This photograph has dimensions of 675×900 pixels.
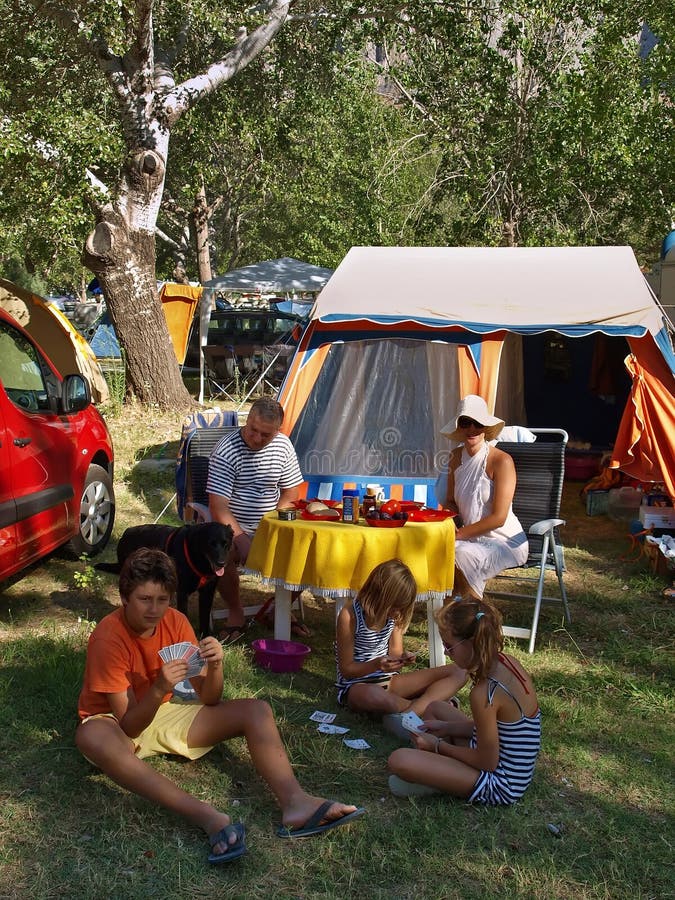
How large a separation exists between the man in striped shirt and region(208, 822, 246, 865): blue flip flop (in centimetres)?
222

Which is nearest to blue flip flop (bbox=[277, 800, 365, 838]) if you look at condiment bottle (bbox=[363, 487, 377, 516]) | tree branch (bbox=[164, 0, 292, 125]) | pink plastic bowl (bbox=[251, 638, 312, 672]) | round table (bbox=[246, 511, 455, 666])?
round table (bbox=[246, 511, 455, 666])

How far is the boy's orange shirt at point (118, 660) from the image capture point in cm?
335

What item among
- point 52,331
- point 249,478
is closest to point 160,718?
point 249,478

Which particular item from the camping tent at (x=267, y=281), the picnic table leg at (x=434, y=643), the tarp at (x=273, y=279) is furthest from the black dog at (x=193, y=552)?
the tarp at (x=273, y=279)

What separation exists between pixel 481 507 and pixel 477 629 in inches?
76.6

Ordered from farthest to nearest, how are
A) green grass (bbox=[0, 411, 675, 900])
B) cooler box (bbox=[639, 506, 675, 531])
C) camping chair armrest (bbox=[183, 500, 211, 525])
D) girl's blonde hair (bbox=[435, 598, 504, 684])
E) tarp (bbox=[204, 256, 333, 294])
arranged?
1. tarp (bbox=[204, 256, 333, 294])
2. cooler box (bbox=[639, 506, 675, 531])
3. camping chair armrest (bbox=[183, 500, 211, 525])
4. girl's blonde hair (bbox=[435, 598, 504, 684])
5. green grass (bbox=[0, 411, 675, 900])

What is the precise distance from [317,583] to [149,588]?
1369 millimetres

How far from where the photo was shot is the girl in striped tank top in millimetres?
4082

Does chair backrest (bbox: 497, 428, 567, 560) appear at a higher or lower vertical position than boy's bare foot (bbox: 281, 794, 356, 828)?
higher

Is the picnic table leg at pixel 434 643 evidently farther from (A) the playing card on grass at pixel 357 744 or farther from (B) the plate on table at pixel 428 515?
(A) the playing card on grass at pixel 357 744

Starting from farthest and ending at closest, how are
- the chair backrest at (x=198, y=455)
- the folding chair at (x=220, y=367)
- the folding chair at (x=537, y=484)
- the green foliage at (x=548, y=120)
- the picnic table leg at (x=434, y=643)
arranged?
the folding chair at (x=220, y=367) < the green foliage at (x=548, y=120) < the chair backrest at (x=198, y=455) < the folding chair at (x=537, y=484) < the picnic table leg at (x=434, y=643)

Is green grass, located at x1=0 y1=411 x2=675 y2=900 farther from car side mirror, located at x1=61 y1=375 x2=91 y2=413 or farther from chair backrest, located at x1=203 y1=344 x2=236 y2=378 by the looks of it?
chair backrest, located at x1=203 y1=344 x2=236 y2=378

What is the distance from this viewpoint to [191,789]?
3.58 meters

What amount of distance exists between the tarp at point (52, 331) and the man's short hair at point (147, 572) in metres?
8.69
